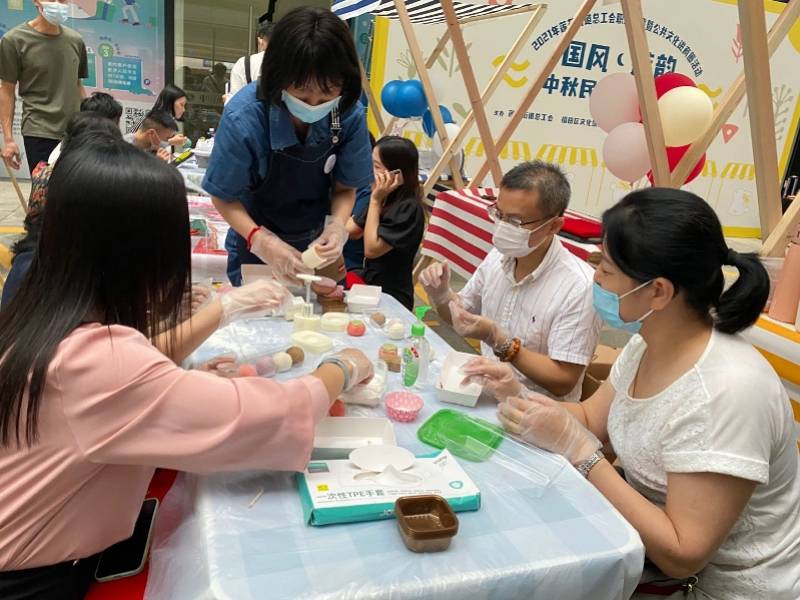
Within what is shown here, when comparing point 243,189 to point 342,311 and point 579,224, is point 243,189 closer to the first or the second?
point 342,311

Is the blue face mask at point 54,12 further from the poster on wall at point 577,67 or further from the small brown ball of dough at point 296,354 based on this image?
the small brown ball of dough at point 296,354

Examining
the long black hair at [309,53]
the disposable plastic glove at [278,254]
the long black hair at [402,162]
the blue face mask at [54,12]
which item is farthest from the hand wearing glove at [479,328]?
the blue face mask at [54,12]

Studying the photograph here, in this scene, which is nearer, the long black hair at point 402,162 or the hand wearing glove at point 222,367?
the hand wearing glove at point 222,367

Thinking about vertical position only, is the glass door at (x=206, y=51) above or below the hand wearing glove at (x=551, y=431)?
above

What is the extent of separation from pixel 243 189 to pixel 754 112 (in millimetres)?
2064

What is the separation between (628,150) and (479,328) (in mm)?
2130

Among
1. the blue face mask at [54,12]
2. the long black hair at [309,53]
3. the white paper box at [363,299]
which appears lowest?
the white paper box at [363,299]

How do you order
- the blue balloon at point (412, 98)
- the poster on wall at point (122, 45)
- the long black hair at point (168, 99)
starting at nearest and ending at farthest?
1. the long black hair at point (168, 99)
2. the blue balloon at point (412, 98)
3. the poster on wall at point (122, 45)

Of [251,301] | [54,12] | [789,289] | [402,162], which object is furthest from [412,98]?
[251,301]

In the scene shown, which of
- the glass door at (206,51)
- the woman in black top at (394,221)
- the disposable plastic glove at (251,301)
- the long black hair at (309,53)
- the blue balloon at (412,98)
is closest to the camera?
the disposable plastic glove at (251,301)

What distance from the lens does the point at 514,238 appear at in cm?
209

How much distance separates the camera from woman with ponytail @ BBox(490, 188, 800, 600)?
47.4 inches

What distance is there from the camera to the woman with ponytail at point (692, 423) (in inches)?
47.4

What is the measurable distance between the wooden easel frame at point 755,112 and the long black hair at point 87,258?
2305 millimetres
